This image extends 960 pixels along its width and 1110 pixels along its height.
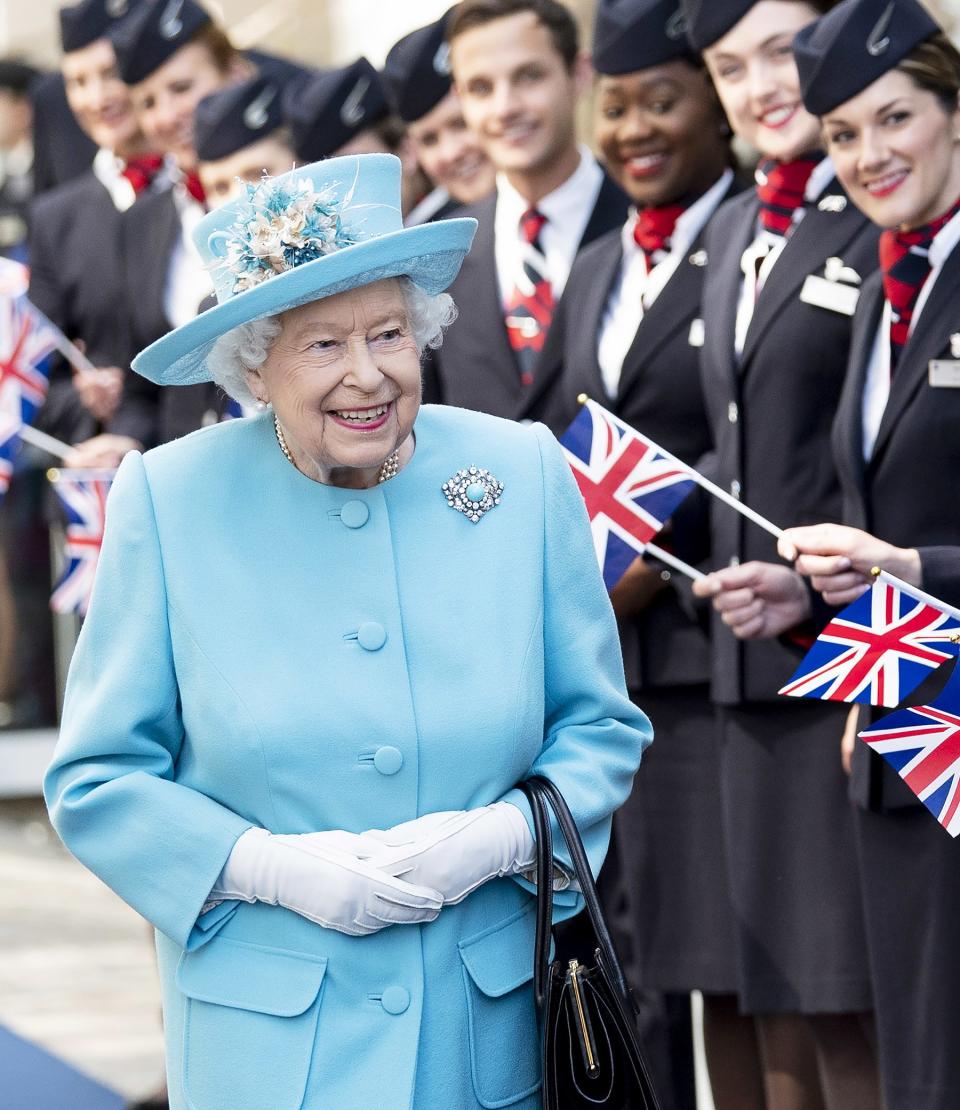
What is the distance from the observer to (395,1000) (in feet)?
10.2

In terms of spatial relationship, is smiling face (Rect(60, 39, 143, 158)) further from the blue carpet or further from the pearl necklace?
the pearl necklace

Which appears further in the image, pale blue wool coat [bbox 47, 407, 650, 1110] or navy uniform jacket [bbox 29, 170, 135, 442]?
navy uniform jacket [bbox 29, 170, 135, 442]

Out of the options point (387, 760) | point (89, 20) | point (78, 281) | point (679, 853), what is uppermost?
point (89, 20)

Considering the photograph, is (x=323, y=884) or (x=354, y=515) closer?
(x=323, y=884)

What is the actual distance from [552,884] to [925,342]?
A: 1.42 metres

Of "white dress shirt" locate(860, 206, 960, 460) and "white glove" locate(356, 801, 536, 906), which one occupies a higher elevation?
"white dress shirt" locate(860, 206, 960, 460)

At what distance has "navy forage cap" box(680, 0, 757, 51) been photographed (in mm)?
4652

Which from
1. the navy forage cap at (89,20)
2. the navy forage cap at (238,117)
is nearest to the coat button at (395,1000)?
the navy forage cap at (238,117)

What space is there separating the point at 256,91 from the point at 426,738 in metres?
3.50

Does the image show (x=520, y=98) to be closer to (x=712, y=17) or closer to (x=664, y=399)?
(x=712, y=17)

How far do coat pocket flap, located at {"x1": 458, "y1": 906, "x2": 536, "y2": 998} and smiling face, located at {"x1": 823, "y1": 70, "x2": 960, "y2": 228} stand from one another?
5.24 feet

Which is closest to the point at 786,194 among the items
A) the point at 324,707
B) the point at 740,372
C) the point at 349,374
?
the point at 740,372

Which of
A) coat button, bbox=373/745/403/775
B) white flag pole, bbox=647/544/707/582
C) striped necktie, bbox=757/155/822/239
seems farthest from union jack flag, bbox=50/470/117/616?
coat button, bbox=373/745/403/775

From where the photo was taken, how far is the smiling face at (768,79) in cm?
458
